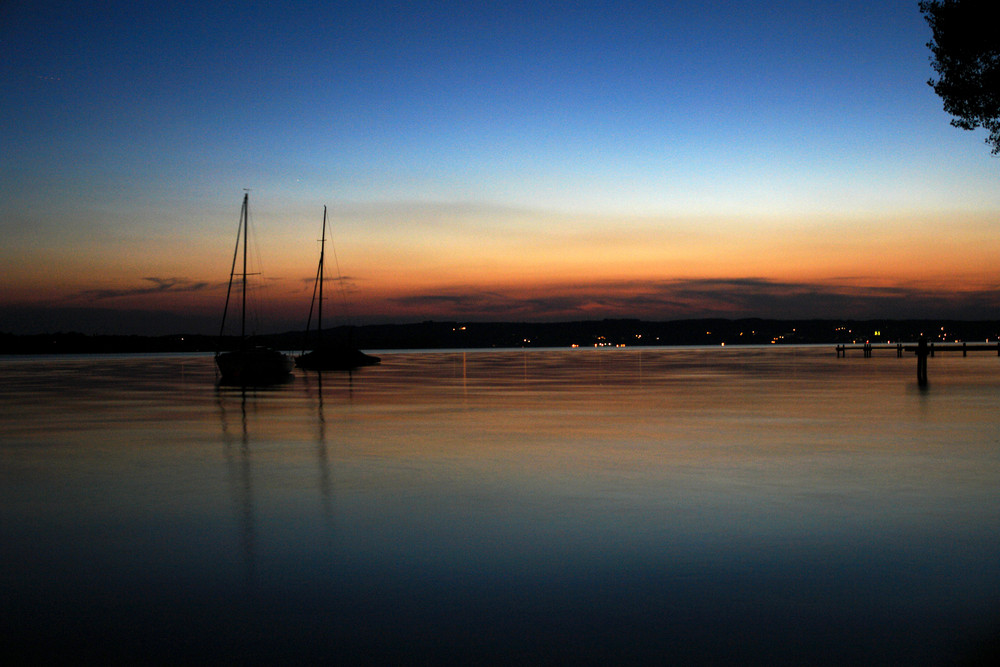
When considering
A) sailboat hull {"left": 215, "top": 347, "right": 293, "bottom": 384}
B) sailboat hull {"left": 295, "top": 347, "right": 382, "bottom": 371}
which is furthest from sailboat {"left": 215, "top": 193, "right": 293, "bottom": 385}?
sailboat hull {"left": 295, "top": 347, "right": 382, "bottom": 371}

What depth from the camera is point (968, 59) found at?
49.9 ft

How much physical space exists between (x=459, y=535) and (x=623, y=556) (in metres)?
1.94

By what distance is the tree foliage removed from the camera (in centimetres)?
1462

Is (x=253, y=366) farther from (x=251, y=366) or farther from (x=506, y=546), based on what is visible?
(x=506, y=546)

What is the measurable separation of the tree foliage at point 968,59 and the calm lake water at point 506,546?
20.7ft

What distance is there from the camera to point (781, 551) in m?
8.35

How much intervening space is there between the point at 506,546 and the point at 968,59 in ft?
42.0

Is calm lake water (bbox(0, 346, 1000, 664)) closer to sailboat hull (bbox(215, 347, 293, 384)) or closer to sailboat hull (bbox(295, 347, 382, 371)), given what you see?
sailboat hull (bbox(215, 347, 293, 384))

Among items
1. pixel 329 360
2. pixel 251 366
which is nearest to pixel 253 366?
pixel 251 366

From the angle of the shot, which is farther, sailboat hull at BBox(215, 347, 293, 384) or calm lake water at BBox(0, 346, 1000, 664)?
sailboat hull at BBox(215, 347, 293, 384)

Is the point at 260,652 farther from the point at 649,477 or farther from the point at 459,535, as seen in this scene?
the point at 649,477

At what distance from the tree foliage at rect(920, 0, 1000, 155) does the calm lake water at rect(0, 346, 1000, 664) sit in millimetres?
6301

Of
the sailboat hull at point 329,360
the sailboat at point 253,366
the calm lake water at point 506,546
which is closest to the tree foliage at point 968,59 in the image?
the calm lake water at point 506,546

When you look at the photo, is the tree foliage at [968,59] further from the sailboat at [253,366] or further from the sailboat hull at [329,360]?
the sailboat hull at [329,360]
